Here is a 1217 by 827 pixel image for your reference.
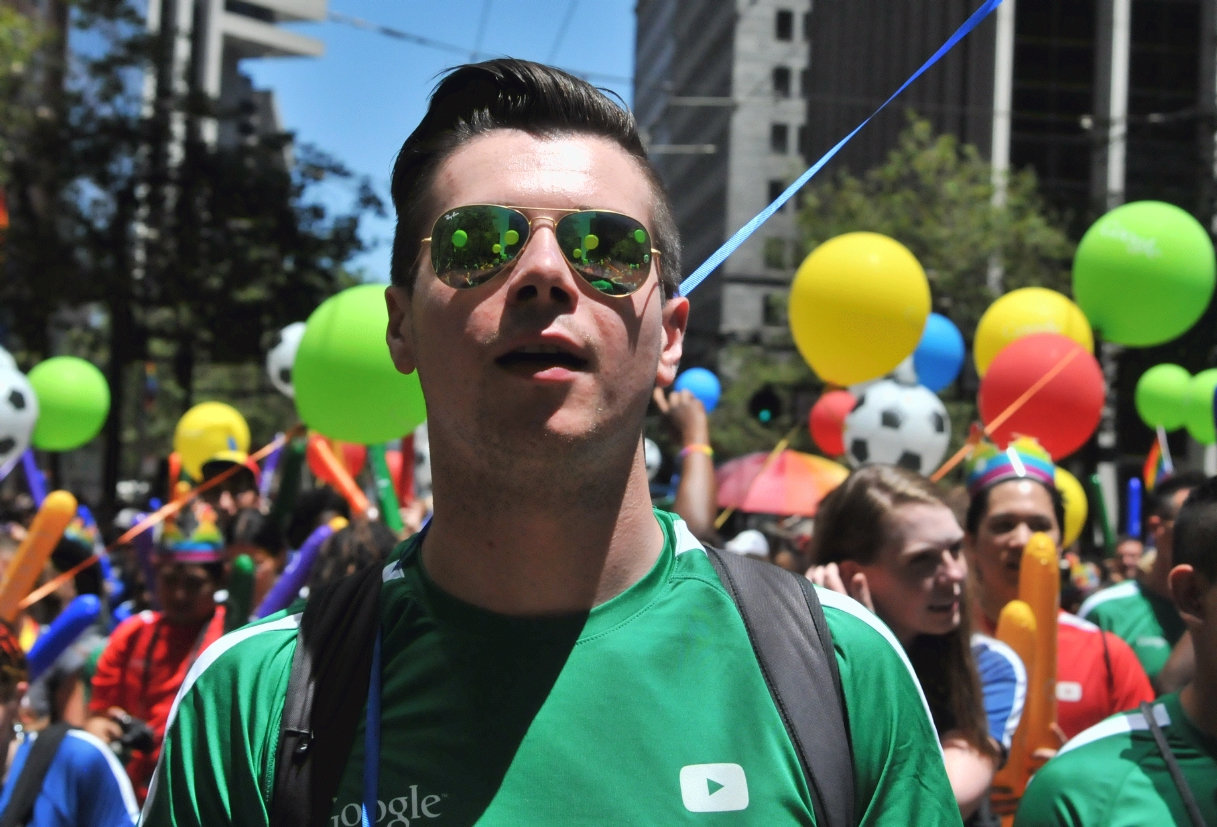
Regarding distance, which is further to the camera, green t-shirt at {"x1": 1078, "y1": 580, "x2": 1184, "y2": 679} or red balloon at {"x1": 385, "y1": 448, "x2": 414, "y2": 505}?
red balloon at {"x1": 385, "y1": 448, "x2": 414, "y2": 505}

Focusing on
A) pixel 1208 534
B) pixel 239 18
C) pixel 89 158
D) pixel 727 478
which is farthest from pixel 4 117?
pixel 239 18

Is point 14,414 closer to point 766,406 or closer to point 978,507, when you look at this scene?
point 766,406

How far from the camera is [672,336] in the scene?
2.13 m

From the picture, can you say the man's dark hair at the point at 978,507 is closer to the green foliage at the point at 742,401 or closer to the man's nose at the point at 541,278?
the man's nose at the point at 541,278

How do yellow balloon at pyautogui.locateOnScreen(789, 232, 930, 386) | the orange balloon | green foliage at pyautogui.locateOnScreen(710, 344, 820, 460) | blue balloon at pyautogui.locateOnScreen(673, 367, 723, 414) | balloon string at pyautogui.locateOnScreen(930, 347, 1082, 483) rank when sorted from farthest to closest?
green foliage at pyautogui.locateOnScreen(710, 344, 820, 460), blue balloon at pyautogui.locateOnScreen(673, 367, 723, 414), balloon string at pyautogui.locateOnScreen(930, 347, 1082, 483), yellow balloon at pyautogui.locateOnScreen(789, 232, 930, 386), the orange balloon

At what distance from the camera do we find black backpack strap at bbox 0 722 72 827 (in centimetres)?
338

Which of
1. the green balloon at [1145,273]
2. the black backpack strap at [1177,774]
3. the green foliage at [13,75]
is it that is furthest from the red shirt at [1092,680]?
the green foliage at [13,75]

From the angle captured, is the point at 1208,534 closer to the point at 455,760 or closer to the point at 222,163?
the point at 455,760

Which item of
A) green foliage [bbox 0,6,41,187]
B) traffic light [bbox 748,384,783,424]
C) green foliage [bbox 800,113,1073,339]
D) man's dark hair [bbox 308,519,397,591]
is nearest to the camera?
man's dark hair [bbox 308,519,397,591]

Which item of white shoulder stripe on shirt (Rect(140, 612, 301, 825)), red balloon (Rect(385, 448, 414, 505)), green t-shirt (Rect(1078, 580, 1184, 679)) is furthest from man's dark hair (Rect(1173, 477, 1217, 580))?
red balloon (Rect(385, 448, 414, 505))

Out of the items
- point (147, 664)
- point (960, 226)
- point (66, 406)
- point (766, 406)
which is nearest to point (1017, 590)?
point (147, 664)

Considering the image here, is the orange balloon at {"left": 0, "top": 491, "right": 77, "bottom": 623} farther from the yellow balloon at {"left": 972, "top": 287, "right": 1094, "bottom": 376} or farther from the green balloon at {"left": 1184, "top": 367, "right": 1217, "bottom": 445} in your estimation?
the green balloon at {"left": 1184, "top": 367, "right": 1217, "bottom": 445}

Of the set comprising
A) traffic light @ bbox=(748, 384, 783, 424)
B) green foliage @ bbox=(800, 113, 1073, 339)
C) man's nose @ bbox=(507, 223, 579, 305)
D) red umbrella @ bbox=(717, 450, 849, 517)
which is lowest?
red umbrella @ bbox=(717, 450, 849, 517)

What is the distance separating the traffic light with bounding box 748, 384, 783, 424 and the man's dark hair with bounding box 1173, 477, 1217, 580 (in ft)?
17.1
